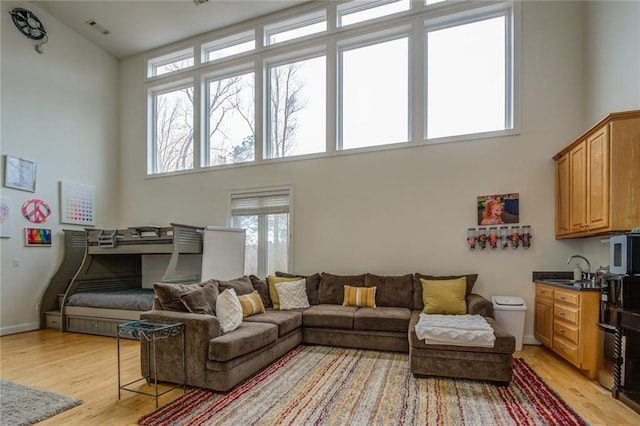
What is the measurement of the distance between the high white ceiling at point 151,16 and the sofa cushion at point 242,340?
16.7 ft

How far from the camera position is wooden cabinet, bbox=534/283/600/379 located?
10.4 feet

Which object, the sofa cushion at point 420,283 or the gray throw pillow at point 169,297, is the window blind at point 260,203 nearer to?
the sofa cushion at point 420,283

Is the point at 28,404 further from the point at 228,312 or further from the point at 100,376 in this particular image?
the point at 228,312

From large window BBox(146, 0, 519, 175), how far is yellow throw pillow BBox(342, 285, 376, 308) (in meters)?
2.14

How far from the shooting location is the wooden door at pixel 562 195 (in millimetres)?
4020

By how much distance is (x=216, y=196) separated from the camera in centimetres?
624

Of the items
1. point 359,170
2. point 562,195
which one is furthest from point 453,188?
point 359,170

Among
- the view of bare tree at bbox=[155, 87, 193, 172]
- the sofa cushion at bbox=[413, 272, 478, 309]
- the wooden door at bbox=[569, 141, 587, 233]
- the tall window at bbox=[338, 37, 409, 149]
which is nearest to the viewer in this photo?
the wooden door at bbox=[569, 141, 587, 233]

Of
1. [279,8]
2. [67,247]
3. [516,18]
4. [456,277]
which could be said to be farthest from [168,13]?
[456,277]

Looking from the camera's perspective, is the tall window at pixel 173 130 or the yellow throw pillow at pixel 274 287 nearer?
the yellow throw pillow at pixel 274 287

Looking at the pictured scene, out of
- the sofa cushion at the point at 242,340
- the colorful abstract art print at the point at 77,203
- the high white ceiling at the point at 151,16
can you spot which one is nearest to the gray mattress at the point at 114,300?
the colorful abstract art print at the point at 77,203

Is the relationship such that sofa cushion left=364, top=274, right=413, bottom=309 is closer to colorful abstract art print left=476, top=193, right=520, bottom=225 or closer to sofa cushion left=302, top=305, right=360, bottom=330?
sofa cushion left=302, top=305, right=360, bottom=330

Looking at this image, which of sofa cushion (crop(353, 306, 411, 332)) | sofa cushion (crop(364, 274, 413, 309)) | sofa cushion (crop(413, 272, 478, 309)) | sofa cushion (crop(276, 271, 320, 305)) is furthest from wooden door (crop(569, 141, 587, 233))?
sofa cushion (crop(276, 271, 320, 305))

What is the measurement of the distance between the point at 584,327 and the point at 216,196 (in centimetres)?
552
